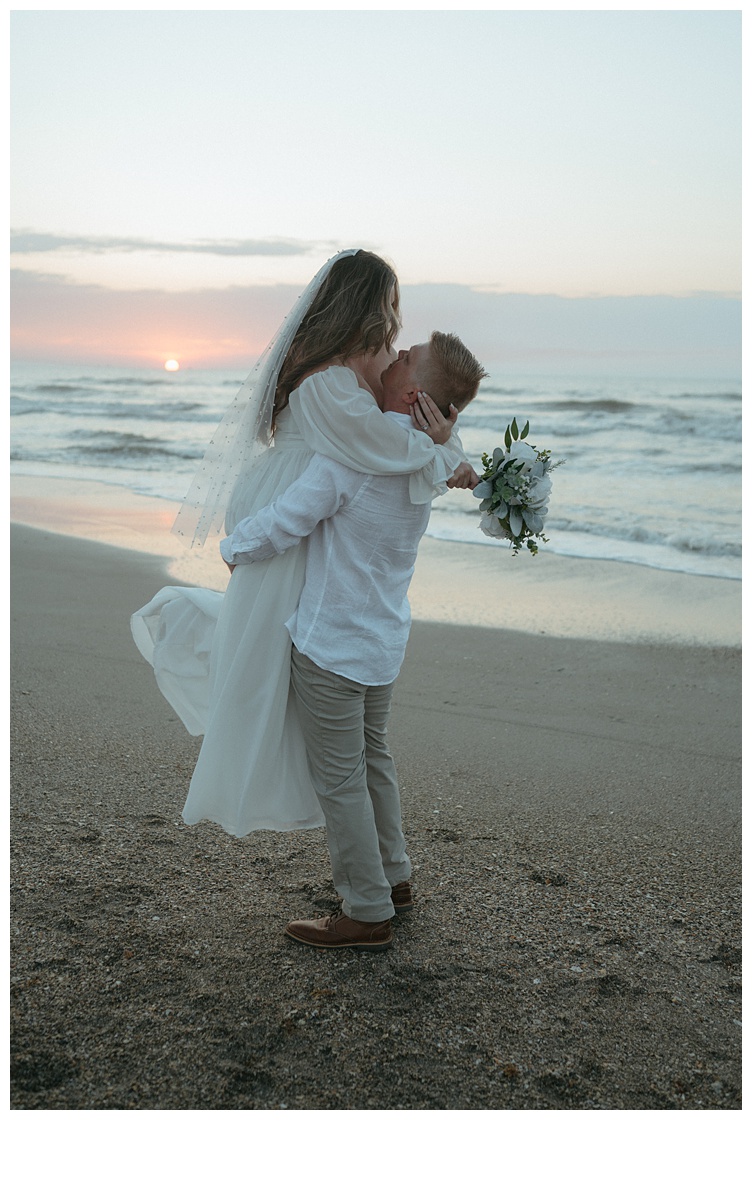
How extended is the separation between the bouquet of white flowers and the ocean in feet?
19.0

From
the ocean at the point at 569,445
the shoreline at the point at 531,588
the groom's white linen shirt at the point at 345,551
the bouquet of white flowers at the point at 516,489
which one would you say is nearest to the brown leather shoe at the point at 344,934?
the groom's white linen shirt at the point at 345,551

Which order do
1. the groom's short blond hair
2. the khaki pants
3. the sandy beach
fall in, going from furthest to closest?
the khaki pants
the groom's short blond hair
the sandy beach

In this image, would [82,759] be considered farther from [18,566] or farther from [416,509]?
[18,566]

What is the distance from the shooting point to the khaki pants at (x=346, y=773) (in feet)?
9.54

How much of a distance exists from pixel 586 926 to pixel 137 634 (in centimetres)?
178

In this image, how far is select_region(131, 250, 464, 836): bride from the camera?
8.90 ft

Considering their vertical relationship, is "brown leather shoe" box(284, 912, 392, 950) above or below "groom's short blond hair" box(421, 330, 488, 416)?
below

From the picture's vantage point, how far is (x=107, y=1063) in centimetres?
245

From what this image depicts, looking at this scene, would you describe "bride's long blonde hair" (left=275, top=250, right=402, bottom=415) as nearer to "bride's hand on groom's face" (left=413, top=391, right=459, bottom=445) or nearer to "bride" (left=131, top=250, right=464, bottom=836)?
"bride" (left=131, top=250, right=464, bottom=836)

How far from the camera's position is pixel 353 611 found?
2885 mm

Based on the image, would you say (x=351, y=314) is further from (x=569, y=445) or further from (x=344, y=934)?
(x=569, y=445)

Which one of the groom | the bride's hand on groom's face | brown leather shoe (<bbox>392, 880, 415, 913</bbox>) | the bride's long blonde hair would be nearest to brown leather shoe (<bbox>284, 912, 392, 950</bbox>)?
the groom

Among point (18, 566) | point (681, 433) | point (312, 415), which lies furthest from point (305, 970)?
point (681, 433)

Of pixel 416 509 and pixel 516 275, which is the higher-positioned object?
pixel 516 275
